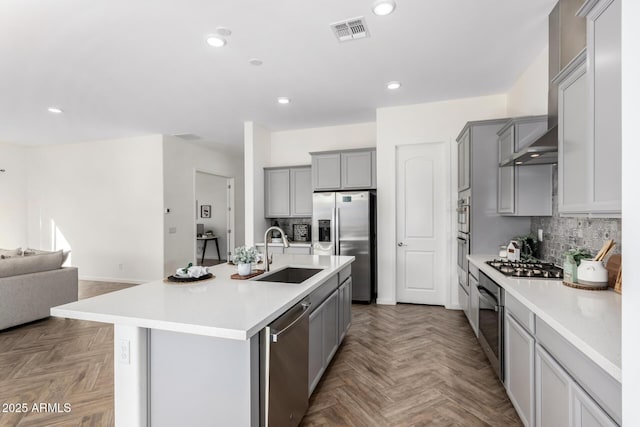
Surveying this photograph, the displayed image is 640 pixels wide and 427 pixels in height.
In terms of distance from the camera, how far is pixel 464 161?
12.0ft

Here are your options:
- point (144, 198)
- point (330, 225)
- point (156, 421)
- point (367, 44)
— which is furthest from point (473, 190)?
point (144, 198)

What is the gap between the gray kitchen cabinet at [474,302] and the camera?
2.88 meters

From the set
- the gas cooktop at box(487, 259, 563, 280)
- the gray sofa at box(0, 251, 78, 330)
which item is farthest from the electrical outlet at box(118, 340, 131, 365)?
the gray sofa at box(0, 251, 78, 330)

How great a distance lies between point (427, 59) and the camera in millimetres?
3160

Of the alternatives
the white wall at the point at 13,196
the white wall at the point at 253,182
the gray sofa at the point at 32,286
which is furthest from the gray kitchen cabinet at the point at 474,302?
the white wall at the point at 13,196

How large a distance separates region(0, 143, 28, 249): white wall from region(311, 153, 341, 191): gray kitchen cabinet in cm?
661

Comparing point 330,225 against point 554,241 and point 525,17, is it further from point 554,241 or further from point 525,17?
point 525,17

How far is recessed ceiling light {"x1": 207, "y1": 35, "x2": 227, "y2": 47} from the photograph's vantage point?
2.70m

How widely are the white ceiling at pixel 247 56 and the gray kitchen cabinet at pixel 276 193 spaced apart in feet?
3.48

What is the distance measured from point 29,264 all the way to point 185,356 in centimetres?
363

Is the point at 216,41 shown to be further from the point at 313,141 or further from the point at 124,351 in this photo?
the point at 313,141

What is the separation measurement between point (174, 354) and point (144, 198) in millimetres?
5306

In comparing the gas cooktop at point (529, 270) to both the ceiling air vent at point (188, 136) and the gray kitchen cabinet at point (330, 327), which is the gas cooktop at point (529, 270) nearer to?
the gray kitchen cabinet at point (330, 327)

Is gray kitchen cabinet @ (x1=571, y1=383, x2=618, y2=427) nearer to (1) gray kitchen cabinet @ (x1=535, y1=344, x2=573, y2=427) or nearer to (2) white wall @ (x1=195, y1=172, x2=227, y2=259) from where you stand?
(1) gray kitchen cabinet @ (x1=535, y1=344, x2=573, y2=427)
